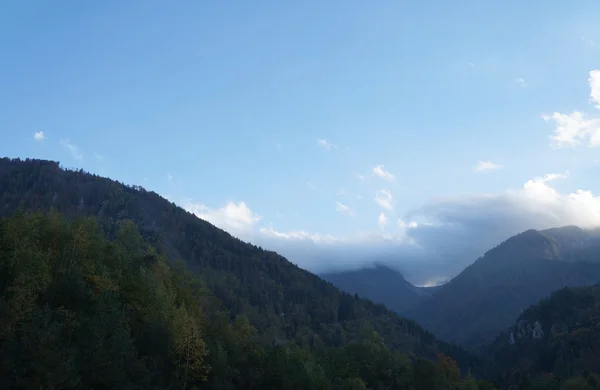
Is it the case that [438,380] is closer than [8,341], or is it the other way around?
[8,341]

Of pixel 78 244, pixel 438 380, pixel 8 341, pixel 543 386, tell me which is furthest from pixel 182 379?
pixel 543 386

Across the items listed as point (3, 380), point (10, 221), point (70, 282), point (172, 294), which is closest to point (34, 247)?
point (10, 221)

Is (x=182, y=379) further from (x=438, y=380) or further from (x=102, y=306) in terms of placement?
(x=438, y=380)

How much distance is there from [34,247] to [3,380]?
41.0 m

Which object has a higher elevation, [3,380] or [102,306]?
[102,306]

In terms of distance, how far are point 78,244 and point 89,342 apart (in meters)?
35.7

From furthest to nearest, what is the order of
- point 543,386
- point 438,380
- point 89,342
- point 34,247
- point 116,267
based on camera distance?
point 543,386 < point 438,380 < point 116,267 < point 34,247 < point 89,342

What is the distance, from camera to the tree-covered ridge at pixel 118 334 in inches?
2338

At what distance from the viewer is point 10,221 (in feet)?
300

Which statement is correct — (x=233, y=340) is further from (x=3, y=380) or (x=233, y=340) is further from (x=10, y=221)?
(x=3, y=380)

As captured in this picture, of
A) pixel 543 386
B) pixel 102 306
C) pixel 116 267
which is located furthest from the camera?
pixel 543 386

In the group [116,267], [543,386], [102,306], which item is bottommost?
[543,386]

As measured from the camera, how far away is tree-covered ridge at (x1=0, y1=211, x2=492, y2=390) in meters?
59.4

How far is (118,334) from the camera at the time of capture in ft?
227
